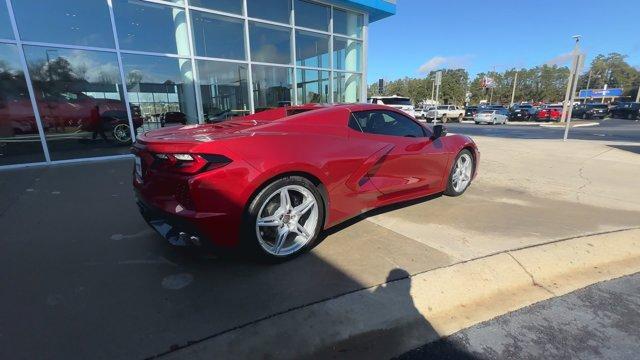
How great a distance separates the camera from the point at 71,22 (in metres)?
8.43

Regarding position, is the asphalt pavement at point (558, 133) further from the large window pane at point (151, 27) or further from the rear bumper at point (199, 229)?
the rear bumper at point (199, 229)

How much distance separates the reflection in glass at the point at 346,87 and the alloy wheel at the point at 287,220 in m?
10.8

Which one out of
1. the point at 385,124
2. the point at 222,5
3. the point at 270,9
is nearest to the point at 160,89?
the point at 222,5

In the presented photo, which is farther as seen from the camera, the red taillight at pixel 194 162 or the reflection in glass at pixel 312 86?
the reflection in glass at pixel 312 86

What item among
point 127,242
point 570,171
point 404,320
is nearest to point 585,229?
point 404,320

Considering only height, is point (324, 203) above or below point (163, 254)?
above

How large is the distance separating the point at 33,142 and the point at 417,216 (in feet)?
29.1

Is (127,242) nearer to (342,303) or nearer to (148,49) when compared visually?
(342,303)

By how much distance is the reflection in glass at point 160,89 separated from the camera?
29.5ft

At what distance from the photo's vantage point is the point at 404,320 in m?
→ 2.13

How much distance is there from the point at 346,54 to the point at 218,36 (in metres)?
4.99

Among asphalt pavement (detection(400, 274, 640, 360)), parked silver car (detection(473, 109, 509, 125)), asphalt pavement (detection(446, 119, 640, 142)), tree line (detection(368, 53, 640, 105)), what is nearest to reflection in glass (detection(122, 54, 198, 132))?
asphalt pavement (detection(400, 274, 640, 360))

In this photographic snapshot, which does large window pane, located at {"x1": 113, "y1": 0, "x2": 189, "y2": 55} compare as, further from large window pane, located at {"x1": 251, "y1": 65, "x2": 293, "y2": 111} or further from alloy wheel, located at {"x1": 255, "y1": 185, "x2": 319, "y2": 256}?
alloy wheel, located at {"x1": 255, "y1": 185, "x2": 319, "y2": 256}

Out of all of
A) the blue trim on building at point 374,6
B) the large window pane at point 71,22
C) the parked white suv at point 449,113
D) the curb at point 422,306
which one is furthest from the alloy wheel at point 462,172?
the parked white suv at point 449,113
